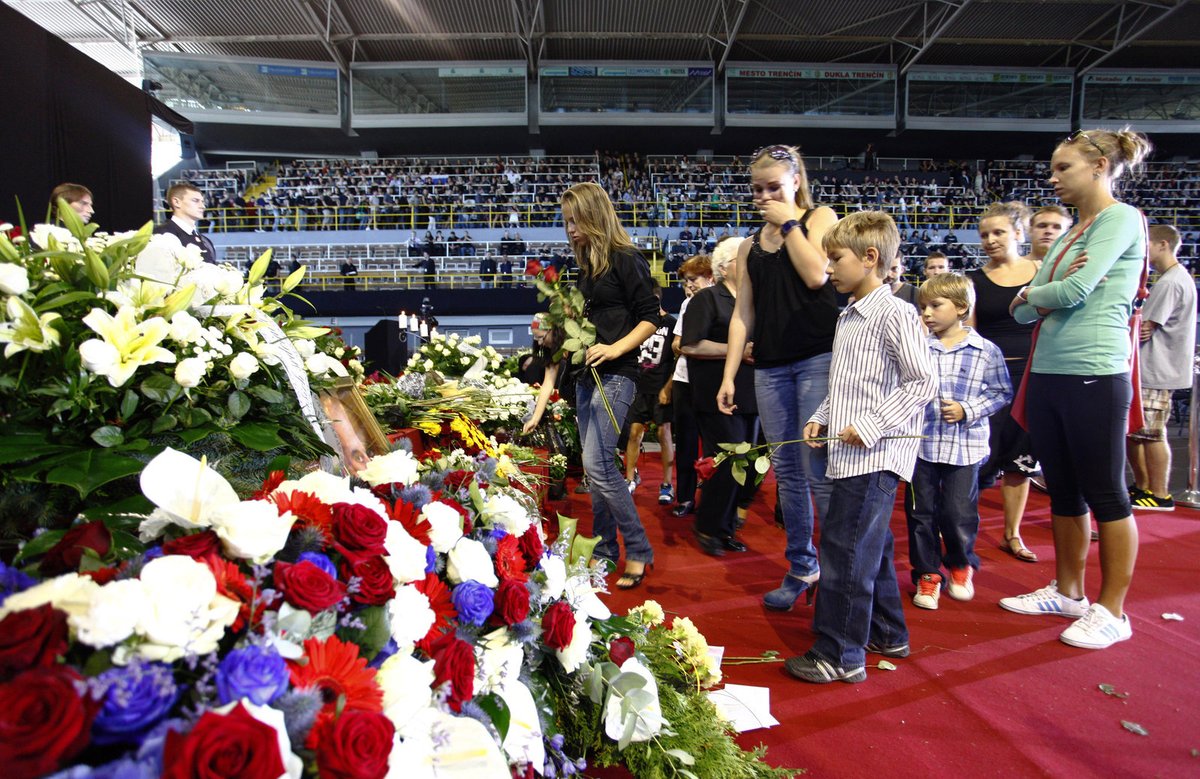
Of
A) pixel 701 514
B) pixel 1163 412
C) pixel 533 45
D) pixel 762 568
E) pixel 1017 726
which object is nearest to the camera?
pixel 1017 726

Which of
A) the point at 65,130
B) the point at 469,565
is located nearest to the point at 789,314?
the point at 469,565

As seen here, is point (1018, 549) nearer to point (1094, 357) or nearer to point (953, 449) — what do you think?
point (953, 449)

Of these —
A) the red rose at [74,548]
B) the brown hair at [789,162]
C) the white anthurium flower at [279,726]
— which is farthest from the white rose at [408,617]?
the brown hair at [789,162]

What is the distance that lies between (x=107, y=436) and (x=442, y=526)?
1.62 ft

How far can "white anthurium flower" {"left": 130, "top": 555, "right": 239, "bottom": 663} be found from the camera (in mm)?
629

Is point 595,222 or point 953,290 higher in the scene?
point 595,222

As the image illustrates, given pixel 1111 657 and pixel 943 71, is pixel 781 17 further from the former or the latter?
pixel 1111 657

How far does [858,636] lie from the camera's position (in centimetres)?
196

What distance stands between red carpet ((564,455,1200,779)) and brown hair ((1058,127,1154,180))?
1.51 metres

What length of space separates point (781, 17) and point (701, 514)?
18.3 meters

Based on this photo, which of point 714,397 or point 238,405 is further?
point 714,397

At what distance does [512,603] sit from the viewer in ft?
3.44

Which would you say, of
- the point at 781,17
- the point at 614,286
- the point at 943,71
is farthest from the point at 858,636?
the point at 943,71

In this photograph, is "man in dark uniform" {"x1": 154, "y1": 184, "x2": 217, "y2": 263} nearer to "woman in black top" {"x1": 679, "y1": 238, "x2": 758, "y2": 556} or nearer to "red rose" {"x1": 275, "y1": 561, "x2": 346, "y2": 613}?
"woman in black top" {"x1": 679, "y1": 238, "x2": 758, "y2": 556}
